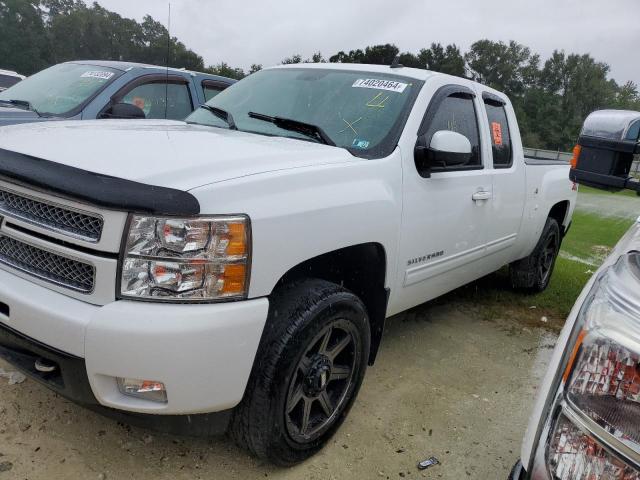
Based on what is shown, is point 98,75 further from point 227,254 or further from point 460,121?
point 227,254

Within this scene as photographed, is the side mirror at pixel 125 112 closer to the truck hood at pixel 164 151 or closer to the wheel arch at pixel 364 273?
the truck hood at pixel 164 151

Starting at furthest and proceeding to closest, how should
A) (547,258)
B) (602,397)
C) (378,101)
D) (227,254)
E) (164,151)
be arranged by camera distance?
(547,258) < (378,101) < (164,151) < (227,254) < (602,397)

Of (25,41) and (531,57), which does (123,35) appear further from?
(531,57)

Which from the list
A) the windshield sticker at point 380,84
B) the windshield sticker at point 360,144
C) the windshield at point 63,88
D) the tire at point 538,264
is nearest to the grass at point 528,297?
the tire at point 538,264

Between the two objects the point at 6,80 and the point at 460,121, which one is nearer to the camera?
the point at 460,121

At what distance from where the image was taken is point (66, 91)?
5.46 meters

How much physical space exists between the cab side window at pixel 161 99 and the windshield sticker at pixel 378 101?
314cm

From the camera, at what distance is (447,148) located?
2826 mm

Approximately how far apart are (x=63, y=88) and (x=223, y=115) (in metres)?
3.05

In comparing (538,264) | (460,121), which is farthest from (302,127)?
(538,264)

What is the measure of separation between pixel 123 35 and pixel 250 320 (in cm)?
782

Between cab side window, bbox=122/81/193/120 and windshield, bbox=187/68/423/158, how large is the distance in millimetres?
2328

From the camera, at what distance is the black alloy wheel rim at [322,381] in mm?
2344

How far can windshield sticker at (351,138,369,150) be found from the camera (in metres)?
2.85
